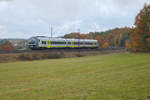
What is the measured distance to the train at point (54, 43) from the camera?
126 ft

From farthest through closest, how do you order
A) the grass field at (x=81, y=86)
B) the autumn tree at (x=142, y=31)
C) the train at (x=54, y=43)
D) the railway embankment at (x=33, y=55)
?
the train at (x=54, y=43) < the autumn tree at (x=142, y=31) < the railway embankment at (x=33, y=55) < the grass field at (x=81, y=86)

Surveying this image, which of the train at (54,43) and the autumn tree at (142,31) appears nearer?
the autumn tree at (142,31)

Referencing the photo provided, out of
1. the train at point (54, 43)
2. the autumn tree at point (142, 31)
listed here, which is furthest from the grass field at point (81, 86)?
the autumn tree at point (142, 31)

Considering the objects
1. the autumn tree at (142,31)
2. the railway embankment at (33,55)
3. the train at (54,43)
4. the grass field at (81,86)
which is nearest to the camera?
the grass field at (81,86)

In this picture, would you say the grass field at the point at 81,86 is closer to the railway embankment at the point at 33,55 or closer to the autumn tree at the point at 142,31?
the railway embankment at the point at 33,55

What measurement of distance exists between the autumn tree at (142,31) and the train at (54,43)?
680 inches

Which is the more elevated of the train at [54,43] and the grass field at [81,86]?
the train at [54,43]

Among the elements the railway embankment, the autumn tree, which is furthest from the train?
the autumn tree

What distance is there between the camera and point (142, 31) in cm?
3838

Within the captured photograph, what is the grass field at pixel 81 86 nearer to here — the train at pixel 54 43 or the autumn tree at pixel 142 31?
the train at pixel 54 43

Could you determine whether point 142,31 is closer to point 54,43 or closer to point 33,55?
point 54,43

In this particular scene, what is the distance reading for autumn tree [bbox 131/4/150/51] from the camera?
37.8m

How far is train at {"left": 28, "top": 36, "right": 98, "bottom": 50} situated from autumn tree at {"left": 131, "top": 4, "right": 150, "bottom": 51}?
56.7 ft

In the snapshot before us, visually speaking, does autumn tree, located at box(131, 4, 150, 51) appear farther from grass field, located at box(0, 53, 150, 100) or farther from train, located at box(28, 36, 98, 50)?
grass field, located at box(0, 53, 150, 100)
